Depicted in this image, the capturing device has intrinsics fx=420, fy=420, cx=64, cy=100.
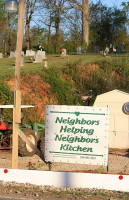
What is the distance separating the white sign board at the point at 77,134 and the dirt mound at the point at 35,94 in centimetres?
1158

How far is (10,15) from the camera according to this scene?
65.8 m

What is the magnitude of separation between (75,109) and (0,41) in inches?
2290

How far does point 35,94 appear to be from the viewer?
79.8 ft

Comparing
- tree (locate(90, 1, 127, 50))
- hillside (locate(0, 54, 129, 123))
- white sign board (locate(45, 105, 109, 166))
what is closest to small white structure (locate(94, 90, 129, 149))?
hillside (locate(0, 54, 129, 123))

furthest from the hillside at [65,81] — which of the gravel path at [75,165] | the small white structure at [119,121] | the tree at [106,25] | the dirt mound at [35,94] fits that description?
the tree at [106,25]

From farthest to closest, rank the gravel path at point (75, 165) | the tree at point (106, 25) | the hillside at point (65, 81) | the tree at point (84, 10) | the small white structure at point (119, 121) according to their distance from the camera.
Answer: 1. the tree at point (106, 25)
2. the tree at point (84, 10)
3. the hillside at point (65, 81)
4. the small white structure at point (119, 121)
5. the gravel path at point (75, 165)

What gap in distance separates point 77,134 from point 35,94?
1379 centimetres

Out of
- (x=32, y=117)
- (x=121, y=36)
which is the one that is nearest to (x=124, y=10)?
(x=121, y=36)

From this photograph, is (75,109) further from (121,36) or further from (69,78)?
(121,36)

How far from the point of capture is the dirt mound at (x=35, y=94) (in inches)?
910

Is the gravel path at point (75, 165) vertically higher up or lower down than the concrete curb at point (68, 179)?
lower down

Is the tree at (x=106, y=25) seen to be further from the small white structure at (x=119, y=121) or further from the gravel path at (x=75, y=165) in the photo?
the gravel path at (x=75, y=165)

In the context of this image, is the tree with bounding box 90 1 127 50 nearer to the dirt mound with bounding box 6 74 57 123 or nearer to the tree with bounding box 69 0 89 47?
the tree with bounding box 69 0 89 47

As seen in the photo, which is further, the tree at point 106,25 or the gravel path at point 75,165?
the tree at point 106,25
